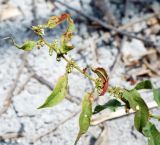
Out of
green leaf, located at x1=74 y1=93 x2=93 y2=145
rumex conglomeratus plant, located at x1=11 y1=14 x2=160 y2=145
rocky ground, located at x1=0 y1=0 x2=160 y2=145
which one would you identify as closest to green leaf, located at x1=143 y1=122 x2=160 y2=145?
rumex conglomeratus plant, located at x1=11 y1=14 x2=160 y2=145

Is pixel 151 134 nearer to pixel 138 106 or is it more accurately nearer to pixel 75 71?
pixel 138 106

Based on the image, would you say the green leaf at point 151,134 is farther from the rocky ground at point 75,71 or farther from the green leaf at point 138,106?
the rocky ground at point 75,71

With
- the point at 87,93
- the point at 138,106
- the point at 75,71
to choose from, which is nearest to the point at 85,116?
the point at 87,93

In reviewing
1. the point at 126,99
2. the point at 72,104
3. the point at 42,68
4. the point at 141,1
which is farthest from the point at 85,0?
the point at 126,99

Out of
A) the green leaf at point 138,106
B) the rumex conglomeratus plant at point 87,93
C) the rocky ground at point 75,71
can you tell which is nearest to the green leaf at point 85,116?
the rumex conglomeratus plant at point 87,93

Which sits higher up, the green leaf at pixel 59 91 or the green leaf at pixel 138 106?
the green leaf at pixel 59 91

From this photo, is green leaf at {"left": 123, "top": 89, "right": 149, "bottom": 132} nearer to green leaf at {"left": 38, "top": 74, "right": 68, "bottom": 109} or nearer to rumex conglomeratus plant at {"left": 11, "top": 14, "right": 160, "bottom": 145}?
rumex conglomeratus plant at {"left": 11, "top": 14, "right": 160, "bottom": 145}
